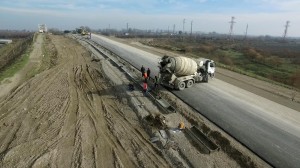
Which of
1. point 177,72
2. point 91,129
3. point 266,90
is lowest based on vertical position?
point 266,90

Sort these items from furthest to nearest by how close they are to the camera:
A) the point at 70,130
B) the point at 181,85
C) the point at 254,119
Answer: the point at 181,85 → the point at 254,119 → the point at 70,130

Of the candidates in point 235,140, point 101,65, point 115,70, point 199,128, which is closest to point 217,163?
point 235,140

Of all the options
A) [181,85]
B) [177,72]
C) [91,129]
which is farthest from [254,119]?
[91,129]

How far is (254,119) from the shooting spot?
616 inches

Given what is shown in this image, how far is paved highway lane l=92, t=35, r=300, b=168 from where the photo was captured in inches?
481

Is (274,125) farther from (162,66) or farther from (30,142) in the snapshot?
(30,142)

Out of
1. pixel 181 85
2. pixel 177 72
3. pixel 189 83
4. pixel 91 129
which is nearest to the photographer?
pixel 91 129

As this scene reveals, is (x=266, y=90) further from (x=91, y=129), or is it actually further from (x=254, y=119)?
(x=91, y=129)

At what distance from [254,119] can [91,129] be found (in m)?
8.99

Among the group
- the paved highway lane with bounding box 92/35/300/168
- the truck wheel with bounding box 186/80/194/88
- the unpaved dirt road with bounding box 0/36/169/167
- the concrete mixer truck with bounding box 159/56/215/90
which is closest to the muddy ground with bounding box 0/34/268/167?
the unpaved dirt road with bounding box 0/36/169/167

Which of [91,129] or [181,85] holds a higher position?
[181,85]

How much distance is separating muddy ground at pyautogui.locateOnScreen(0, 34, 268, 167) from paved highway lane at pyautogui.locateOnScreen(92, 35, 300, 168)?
2.78 feet

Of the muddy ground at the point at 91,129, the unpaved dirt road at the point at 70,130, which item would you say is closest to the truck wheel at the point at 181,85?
the muddy ground at the point at 91,129

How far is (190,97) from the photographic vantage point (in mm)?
19438
